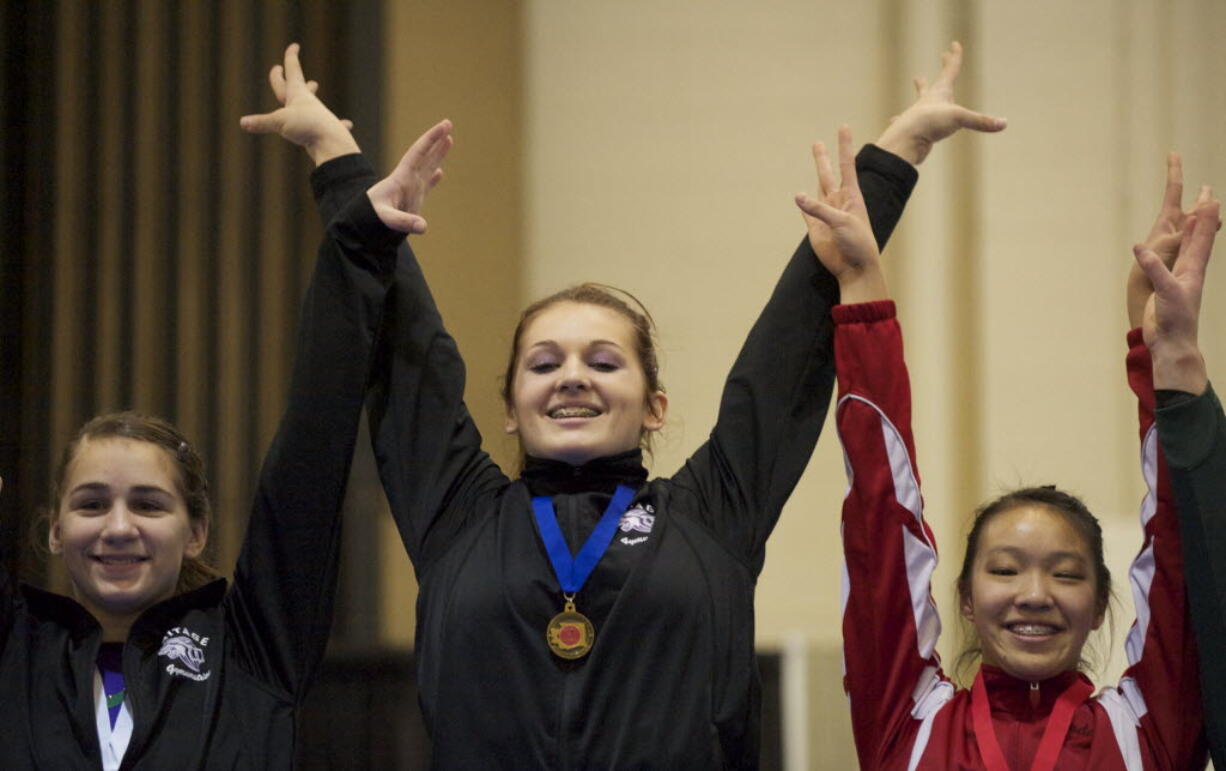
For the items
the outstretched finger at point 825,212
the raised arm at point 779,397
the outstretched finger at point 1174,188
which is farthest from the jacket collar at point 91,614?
the outstretched finger at point 1174,188

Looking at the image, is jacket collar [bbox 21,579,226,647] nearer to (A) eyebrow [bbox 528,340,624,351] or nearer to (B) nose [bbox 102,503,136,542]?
(B) nose [bbox 102,503,136,542]

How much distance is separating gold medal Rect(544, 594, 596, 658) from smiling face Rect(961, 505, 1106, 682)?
64 cm

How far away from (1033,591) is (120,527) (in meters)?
1.37

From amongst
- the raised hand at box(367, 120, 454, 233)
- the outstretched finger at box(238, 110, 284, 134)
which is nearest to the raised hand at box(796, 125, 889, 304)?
the raised hand at box(367, 120, 454, 233)

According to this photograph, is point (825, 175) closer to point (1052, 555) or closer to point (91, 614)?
point (1052, 555)

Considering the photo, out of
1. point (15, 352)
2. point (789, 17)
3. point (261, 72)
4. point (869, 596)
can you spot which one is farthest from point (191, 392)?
point (869, 596)

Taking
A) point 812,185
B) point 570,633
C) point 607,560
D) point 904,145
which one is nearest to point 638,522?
point 607,560

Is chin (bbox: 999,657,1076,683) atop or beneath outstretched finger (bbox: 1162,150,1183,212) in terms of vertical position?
beneath

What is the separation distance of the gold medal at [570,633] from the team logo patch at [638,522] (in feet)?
0.44

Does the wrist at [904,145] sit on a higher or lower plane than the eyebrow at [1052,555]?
higher

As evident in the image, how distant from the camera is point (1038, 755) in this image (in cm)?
229

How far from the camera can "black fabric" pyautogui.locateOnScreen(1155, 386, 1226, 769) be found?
7.23ft

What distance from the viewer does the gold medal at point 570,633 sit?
86.7 inches

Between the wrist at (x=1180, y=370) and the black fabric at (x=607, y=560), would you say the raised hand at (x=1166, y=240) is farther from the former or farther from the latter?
the black fabric at (x=607, y=560)
